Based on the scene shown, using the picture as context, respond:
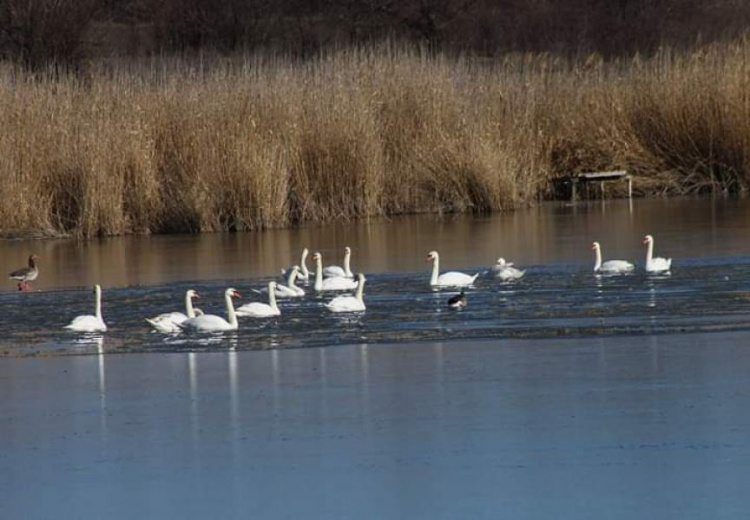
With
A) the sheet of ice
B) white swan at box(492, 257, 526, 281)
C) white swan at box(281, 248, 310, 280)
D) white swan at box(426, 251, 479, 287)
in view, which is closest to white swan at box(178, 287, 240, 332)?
the sheet of ice

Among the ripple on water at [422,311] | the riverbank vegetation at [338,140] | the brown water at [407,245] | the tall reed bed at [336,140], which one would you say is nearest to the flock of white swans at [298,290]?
the ripple on water at [422,311]

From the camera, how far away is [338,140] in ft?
70.5

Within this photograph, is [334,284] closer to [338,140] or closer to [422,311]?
[422,311]

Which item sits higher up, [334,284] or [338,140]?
[338,140]

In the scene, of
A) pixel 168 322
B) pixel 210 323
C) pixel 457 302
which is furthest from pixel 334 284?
pixel 168 322

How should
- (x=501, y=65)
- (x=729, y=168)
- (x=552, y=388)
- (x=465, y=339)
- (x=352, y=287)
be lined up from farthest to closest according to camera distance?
(x=501, y=65) → (x=729, y=168) → (x=352, y=287) → (x=465, y=339) → (x=552, y=388)

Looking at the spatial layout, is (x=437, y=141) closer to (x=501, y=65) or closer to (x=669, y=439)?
(x=501, y=65)

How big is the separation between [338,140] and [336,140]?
0.10ft

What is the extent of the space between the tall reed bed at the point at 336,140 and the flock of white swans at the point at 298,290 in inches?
180

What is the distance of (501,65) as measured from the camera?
26281 mm

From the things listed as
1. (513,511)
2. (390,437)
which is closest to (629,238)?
(390,437)

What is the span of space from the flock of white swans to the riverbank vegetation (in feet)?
14.6

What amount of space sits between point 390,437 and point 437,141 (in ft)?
47.2

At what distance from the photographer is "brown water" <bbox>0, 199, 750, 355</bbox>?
11562 millimetres
